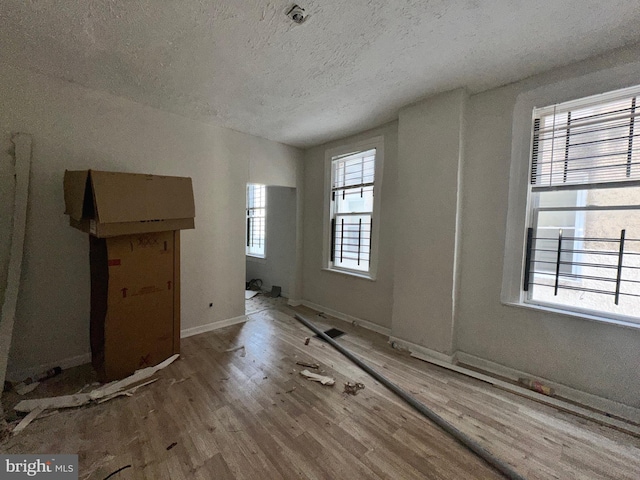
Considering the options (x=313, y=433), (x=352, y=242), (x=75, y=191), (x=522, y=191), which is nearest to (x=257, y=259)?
(x=352, y=242)

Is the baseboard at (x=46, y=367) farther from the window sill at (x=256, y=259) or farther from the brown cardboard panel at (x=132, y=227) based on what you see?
the window sill at (x=256, y=259)

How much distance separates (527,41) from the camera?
5.46 ft

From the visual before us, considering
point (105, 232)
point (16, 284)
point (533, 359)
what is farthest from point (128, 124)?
point (533, 359)

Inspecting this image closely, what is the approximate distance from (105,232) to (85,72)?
137 cm

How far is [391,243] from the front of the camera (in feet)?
9.96

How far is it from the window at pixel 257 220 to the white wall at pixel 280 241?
0.28m

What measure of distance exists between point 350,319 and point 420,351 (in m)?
1.10

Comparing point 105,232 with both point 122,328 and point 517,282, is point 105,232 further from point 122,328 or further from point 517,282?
point 517,282

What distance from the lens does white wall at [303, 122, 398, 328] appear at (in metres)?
3.05

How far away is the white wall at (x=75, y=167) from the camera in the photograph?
208 cm

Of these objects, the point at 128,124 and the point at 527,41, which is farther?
the point at 128,124

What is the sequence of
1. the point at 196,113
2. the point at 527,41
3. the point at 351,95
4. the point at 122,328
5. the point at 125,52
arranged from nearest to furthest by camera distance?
the point at 527,41 < the point at 125,52 < the point at 122,328 < the point at 351,95 < the point at 196,113

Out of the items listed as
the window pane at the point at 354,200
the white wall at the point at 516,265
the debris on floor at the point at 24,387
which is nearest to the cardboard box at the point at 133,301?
the debris on floor at the point at 24,387

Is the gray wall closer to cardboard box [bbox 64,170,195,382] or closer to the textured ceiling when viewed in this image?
the textured ceiling
